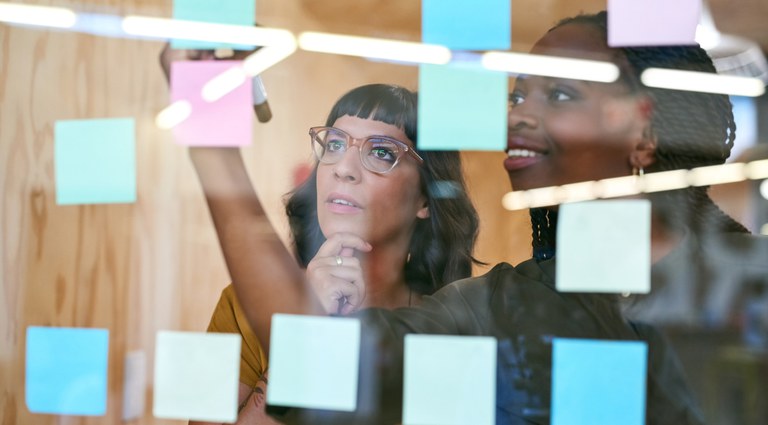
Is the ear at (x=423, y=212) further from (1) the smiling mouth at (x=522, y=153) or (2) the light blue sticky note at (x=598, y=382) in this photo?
(2) the light blue sticky note at (x=598, y=382)

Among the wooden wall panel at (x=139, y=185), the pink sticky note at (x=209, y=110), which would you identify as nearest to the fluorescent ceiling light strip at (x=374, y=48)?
the wooden wall panel at (x=139, y=185)

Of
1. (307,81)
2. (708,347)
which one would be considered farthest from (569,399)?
(307,81)

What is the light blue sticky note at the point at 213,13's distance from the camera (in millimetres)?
1078

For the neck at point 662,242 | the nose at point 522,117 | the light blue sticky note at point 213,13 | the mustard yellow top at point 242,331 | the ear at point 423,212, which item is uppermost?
the light blue sticky note at point 213,13

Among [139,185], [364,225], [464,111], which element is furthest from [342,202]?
[139,185]

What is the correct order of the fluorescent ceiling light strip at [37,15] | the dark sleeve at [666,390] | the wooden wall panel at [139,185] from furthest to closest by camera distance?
the fluorescent ceiling light strip at [37,15], the wooden wall panel at [139,185], the dark sleeve at [666,390]

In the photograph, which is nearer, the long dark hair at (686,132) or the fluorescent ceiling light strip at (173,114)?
the long dark hair at (686,132)

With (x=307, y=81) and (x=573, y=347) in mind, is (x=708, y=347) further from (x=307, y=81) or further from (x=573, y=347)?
(x=307, y=81)

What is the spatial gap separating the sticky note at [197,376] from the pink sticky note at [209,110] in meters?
0.29

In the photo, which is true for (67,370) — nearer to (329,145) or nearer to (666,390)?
(329,145)

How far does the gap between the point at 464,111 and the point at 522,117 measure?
8cm

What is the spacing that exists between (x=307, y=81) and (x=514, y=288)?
415 millimetres

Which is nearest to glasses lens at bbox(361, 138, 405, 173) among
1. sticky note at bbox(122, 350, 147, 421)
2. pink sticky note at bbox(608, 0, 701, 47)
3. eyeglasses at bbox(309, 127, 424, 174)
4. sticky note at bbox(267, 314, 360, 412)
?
eyeglasses at bbox(309, 127, 424, 174)

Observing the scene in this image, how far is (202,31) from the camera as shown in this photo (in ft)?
3.57
